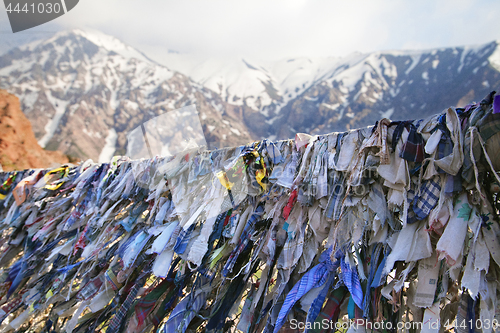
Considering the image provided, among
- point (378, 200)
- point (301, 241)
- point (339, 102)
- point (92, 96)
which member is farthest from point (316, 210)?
point (92, 96)

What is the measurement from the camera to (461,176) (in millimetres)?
1076

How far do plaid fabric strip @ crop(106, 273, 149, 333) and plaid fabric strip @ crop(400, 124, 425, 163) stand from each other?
1895 millimetres

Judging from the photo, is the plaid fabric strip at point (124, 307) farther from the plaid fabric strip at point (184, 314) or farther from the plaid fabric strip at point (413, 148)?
the plaid fabric strip at point (413, 148)

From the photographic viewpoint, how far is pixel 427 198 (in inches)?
44.5

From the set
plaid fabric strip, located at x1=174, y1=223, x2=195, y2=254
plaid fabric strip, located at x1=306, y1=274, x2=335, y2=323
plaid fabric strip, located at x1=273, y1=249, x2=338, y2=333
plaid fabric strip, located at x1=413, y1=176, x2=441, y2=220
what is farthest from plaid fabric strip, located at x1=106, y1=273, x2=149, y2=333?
plaid fabric strip, located at x1=413, y1=176, x2=441, y2=220

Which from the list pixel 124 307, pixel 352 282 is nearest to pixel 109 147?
pixel 124 307

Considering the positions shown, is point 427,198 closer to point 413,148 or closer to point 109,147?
point 413,148

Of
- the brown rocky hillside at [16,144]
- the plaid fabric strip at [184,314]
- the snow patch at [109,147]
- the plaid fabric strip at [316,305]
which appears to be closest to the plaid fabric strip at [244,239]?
the plaid fabric strip at [184,314]

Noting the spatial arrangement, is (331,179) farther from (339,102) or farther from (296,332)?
(339,102)

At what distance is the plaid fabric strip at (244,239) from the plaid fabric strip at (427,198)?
91 centimetres

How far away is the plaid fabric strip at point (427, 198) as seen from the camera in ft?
3.66

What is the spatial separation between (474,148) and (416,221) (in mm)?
404

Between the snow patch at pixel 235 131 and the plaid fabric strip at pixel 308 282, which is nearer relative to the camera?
the plaid fabric strip at pixel 308 282

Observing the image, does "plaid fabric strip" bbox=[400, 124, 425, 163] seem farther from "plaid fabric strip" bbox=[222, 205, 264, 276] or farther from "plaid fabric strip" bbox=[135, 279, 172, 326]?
"plaid fabric strip" bbox=[135, 279, 172, 326]
